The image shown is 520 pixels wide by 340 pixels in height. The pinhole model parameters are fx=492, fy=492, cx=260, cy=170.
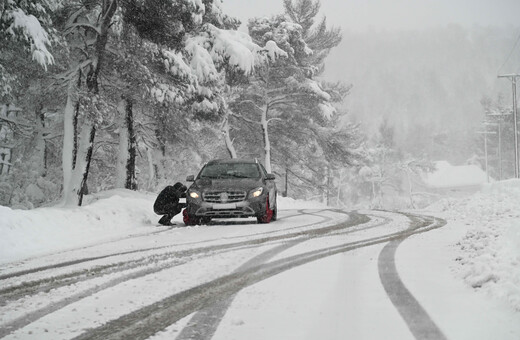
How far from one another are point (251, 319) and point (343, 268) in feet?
7.28

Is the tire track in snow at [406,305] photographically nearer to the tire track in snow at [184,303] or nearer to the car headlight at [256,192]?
the tire track in snow at [184,303]

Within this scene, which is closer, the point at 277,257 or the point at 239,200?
the point at 277,257

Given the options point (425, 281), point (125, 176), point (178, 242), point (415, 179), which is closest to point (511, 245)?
point (425, 281)

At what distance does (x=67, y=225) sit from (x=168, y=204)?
8.57 feet

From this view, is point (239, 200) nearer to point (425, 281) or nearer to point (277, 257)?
point (277, 257)

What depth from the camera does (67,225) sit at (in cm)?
940

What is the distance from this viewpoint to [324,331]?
3186 millimetres

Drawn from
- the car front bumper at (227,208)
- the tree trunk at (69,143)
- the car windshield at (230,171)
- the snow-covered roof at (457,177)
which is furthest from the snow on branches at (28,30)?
the snow-covered roof at (457,177)

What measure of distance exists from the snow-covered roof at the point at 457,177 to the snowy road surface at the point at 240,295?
91.3 metres

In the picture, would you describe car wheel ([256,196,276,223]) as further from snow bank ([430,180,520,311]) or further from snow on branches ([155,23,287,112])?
snow on branches ([155,23,287,112])

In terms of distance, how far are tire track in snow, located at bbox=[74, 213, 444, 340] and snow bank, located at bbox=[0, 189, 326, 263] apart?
11.2ft

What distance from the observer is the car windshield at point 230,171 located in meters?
12.0

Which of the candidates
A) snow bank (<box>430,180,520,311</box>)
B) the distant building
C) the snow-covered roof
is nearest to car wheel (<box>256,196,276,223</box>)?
snow bank (<box>430,180,520,311</box>)

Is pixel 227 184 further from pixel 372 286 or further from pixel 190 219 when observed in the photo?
pixel 372 286
